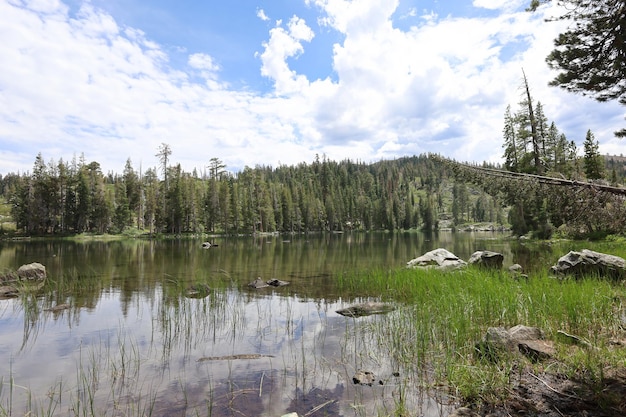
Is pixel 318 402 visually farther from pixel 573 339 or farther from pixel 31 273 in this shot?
pixel 31 273

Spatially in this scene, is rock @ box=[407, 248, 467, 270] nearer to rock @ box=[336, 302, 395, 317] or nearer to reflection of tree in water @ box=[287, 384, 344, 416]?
rock @ box=[336, 302, 395, 317]

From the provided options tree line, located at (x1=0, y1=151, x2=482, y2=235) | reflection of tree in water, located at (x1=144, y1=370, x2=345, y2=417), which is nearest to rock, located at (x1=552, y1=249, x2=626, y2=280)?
reflection of tree in water, located at (x1=144, y1=370, x2=345, y2=417)

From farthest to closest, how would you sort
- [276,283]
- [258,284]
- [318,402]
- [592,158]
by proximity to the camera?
[592,158] < [276,283] < [258,284] < [318,402]

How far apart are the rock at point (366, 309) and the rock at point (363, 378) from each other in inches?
180

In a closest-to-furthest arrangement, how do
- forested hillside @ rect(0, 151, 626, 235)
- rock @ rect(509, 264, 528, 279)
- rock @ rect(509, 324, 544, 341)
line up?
1. rock @ rect(509, 324, 544, 341)
2. rock @ rect(509, 264, 528, 279)
3. forested hillside @ rect(0, 151, 626, 235)

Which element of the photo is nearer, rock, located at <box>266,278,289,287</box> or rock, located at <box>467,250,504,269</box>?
rock, located at <box>266,278,289,287</box>

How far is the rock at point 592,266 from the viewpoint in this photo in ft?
45.0

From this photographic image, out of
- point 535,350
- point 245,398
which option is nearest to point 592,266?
point 535,350

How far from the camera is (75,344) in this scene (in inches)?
372

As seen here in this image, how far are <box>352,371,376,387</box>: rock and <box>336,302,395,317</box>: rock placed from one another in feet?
15.0

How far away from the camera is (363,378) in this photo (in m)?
6.79

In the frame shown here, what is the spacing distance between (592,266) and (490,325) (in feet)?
27.3

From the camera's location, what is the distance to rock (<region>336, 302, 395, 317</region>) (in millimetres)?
11742

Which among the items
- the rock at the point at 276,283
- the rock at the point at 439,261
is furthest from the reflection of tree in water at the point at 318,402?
the rock at the point at 439,261
